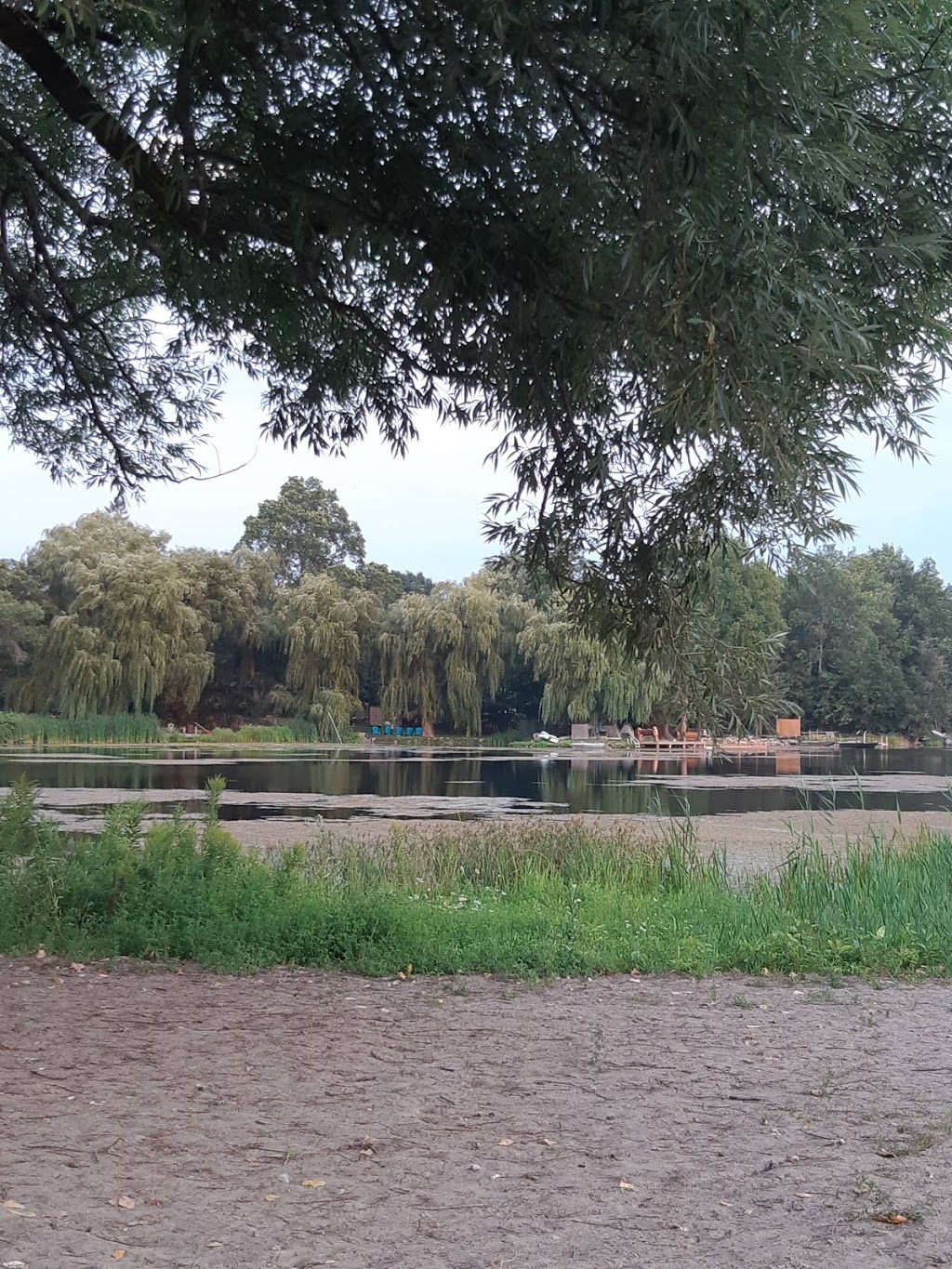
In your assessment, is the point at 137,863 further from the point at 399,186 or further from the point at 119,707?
the point at 119,707

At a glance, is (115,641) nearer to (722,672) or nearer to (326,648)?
(326,648)

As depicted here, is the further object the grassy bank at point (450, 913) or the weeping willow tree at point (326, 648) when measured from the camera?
the weeping willow tree at point (326, 648)

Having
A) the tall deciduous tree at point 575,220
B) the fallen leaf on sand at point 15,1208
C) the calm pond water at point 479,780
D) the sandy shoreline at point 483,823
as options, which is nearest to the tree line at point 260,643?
the calm pond water at point 479,780

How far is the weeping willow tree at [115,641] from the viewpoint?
3164 cm

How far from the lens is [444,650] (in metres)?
37.9

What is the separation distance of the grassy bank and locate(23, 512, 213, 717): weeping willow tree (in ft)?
82.4

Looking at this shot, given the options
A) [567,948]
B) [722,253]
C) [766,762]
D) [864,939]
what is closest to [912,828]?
[864,939]

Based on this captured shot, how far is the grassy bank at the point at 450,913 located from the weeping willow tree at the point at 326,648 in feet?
94.8

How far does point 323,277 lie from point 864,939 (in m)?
4.21

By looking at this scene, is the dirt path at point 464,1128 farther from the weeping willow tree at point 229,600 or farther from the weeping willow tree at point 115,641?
the weeping willow tree at point 229,600

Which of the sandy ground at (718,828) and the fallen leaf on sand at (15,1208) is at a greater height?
the fallen leaf on sand at (15,1208)

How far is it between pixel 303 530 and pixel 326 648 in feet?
62.5

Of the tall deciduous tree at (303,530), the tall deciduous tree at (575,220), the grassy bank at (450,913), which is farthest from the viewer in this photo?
the tall deciduous tree at (303,530)

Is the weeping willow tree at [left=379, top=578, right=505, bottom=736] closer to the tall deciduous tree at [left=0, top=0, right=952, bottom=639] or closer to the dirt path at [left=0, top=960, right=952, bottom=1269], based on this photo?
the tall deciduous tree at [left=0, top=0, right=952, bottom=639]
